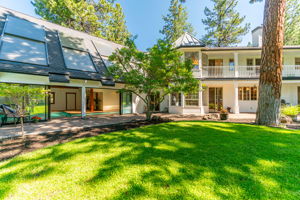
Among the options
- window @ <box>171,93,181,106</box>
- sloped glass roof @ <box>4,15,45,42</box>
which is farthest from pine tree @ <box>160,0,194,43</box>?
sloped glass roof @ <box>4,15,45,42</box>

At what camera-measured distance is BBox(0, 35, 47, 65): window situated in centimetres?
671

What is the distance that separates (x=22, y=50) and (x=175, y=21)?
23045 millimetres

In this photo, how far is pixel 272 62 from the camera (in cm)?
576

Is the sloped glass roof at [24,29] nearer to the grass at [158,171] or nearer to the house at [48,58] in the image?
the house at [48,58]

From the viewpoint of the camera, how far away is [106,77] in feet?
30.8

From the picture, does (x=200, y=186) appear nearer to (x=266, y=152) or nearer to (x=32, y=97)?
(x=266, y=152)

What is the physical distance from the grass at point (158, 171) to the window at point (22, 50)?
20.7 feet

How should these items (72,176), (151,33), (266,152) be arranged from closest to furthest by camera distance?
1. (72,176)
2. (266,152)
3. (151,33)

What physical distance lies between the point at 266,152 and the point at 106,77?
919cm

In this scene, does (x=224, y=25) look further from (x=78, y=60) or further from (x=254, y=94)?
(x=78, y=60)

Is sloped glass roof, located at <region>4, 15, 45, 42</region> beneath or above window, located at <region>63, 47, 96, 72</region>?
above

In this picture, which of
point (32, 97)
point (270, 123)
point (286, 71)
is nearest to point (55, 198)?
point (32, 97)

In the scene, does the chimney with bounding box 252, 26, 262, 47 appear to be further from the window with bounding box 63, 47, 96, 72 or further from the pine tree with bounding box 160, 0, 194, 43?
the window with bounding box 63, 47, 96, 72

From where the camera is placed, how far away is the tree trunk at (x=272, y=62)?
565 cm
